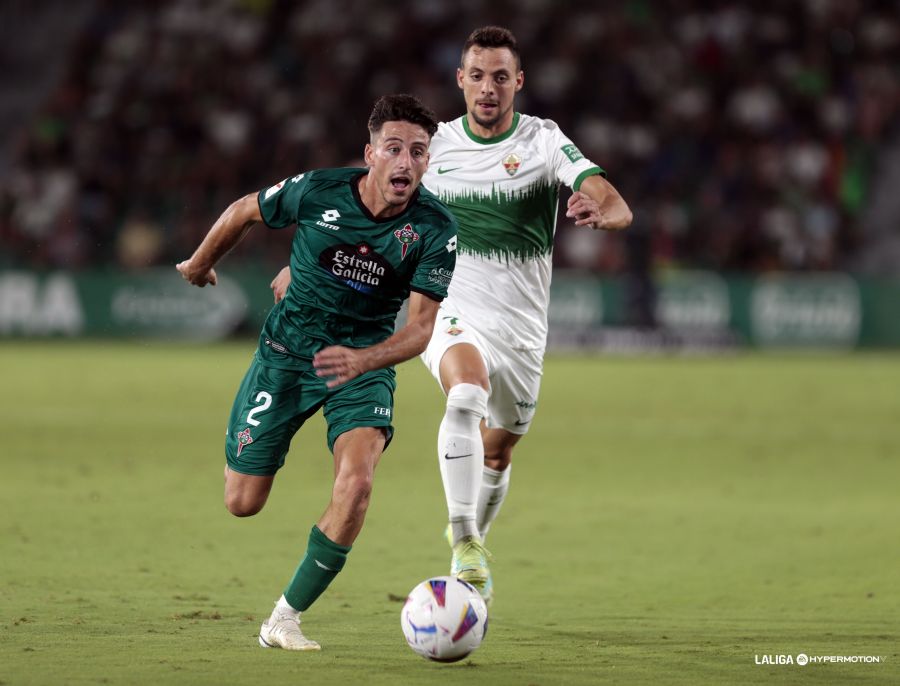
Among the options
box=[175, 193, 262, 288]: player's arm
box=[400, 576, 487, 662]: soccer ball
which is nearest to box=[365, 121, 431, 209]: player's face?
box=[175, 193, 262, 288]: player's arm

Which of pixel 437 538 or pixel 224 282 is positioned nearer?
pixel 437 538

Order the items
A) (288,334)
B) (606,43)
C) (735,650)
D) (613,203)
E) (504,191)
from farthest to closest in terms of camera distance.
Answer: (606,43)
(504,191)
(613,203)
(288,334)
(735,650)

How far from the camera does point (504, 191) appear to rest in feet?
24.7

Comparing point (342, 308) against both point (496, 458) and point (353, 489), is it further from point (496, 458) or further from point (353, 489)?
point (496, 458)

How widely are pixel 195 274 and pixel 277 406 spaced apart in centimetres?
67

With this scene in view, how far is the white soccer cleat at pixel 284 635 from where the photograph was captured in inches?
223

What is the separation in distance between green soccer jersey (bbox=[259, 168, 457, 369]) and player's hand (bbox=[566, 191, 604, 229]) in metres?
0.56

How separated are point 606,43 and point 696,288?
5.40 metres

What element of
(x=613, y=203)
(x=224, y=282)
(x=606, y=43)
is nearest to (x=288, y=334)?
(x=613, y=203)

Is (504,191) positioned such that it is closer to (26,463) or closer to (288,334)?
(288,334)

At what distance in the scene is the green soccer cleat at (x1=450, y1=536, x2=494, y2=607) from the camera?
21.8 ft

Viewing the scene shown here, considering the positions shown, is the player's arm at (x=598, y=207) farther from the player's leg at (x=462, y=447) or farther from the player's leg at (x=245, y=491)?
the player's leg at (x=245, y=491)

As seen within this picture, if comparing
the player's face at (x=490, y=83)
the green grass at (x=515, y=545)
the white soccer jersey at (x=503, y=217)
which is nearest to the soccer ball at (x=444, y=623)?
the green grass at (x=515, y=545)

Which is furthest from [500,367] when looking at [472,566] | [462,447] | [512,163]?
[472,566]
